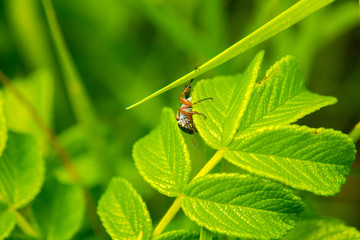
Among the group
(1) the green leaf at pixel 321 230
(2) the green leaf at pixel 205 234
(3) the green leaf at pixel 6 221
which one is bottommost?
(1) the green leaf at pixel 321 230

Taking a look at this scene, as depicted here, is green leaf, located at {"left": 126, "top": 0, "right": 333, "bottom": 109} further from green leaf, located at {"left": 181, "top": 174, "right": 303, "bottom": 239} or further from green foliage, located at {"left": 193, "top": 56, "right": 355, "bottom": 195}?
green leaf, located at {"left": 181, "top": 174, "right": 303, "bottom": 239}

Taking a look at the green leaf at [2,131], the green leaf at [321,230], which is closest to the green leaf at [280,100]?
the green leaf at [321,230]

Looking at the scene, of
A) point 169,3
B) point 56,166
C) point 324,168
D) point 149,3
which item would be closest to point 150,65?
point 169,3

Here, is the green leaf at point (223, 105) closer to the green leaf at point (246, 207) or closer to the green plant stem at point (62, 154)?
the green leaf at point (246, 207)


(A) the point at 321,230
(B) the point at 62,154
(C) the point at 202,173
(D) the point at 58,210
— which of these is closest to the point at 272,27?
(C) the point at 202,173

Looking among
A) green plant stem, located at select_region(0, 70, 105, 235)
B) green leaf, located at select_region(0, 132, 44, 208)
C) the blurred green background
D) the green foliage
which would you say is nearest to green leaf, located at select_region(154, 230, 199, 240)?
the green foliage

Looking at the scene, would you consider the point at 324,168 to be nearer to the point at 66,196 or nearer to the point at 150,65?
the point at 66,196
